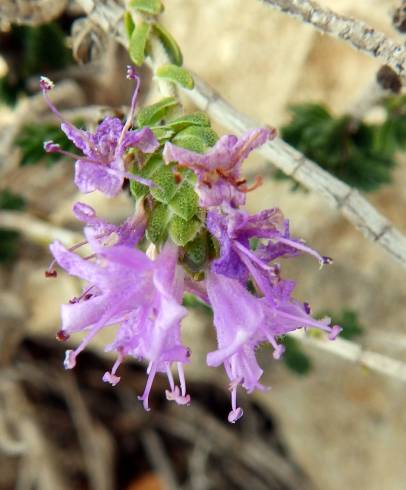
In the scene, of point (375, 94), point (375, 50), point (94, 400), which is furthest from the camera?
point (94, 400)

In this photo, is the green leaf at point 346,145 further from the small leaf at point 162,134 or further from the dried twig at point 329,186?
the small leaf at point 162,134

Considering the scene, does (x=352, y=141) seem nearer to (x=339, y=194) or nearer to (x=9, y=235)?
(x=339, y=194)

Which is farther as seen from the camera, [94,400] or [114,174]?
[94,400]

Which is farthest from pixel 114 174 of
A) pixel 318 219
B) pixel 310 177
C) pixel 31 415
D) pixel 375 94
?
pixel 31 415

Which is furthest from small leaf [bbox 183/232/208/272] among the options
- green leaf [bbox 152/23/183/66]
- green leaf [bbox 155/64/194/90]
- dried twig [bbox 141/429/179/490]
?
dried twig [bbox 141/429/179/490]

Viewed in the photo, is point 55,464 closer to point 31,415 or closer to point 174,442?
point 31,415

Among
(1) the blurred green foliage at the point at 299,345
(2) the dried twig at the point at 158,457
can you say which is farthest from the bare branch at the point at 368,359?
(2) the dried twig at the point at 158,457

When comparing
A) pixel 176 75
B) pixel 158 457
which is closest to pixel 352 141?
pixel 176 75
